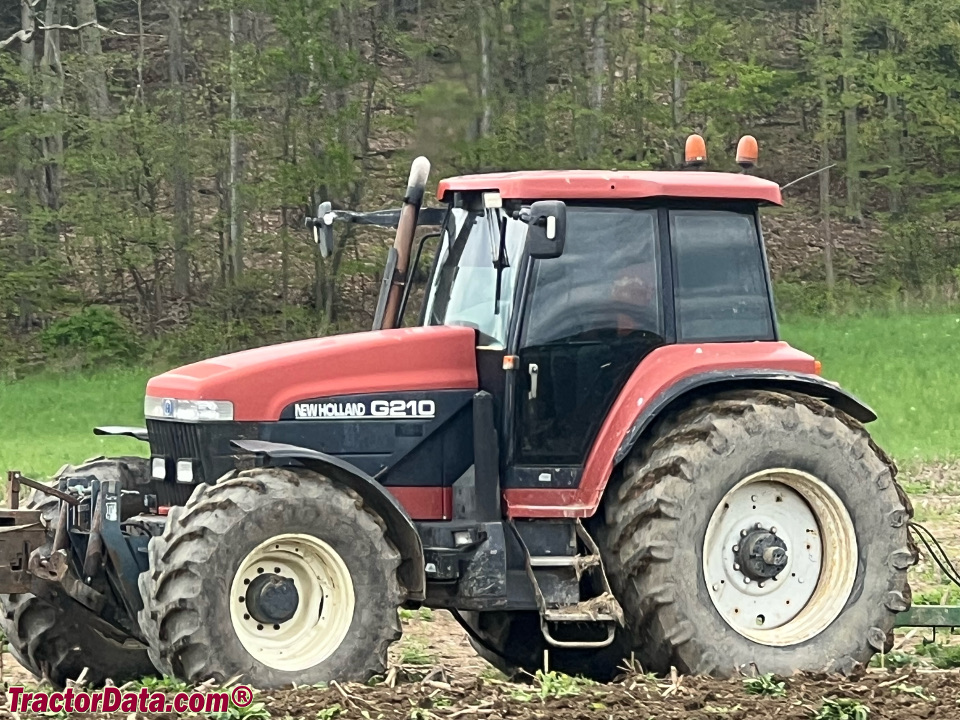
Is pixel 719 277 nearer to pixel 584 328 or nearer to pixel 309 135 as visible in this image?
pixel 584 328

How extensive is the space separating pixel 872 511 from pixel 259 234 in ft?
90.2

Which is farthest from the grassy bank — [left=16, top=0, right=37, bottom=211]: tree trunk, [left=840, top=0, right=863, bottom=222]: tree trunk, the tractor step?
the tractor step

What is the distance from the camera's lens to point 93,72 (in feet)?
115

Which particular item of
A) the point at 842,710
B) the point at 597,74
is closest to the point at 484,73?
the point at 597,74

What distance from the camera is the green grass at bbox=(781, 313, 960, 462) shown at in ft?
64.1

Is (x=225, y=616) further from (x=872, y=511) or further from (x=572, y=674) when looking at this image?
(x=872, y=511)

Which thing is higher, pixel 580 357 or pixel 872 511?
pixel 580 357

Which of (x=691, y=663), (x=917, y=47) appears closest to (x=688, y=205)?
(x=691, y=663)

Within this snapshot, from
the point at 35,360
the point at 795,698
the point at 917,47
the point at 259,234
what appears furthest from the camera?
the point at 917,47

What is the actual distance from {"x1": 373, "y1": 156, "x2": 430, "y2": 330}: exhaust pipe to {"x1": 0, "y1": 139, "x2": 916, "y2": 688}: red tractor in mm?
248

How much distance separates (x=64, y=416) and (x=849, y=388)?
11.7 meters

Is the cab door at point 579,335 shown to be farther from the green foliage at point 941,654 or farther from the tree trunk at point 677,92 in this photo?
the tree trunk at point 677,92

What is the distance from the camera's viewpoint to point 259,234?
34312 millimetres

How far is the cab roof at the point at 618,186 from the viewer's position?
25.1ft
